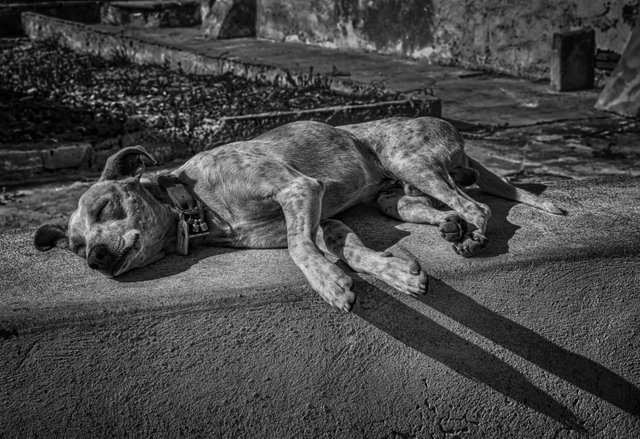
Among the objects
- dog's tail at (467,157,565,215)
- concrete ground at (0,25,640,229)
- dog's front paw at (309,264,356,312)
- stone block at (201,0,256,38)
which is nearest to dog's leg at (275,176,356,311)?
dog's front paw at (309,264,356,312)

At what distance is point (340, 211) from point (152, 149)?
152 inches

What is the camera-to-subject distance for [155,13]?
1798cm

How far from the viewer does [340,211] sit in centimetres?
423

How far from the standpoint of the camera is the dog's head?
3480 millimetres

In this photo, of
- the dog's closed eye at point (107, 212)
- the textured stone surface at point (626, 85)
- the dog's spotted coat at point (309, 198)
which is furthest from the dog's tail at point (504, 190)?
the textured stone surface at point (626, 85)

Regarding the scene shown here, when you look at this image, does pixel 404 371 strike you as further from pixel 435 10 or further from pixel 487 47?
pixel 435 10

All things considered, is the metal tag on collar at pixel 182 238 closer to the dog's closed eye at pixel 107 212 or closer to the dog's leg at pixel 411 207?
the dog's closed eye at pixel 107 212

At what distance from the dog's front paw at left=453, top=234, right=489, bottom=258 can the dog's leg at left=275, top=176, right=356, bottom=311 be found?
676mm

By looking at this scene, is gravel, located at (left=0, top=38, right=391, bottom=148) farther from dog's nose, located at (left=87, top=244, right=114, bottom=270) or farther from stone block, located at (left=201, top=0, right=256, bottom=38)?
dog's nose, located at (left=87, top=244, right=114, bottom=270)

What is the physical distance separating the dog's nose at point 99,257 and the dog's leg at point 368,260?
37.3 inches

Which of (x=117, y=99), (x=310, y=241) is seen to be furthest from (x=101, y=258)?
(x=117, y=99)

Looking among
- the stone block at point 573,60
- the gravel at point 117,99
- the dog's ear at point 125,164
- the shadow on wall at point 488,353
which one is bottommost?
the shadow on wall at point 488,353

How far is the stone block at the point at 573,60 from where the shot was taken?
9.55m

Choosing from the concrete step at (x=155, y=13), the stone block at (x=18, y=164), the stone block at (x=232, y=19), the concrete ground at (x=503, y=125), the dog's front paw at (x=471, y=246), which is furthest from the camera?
the concrete step at (x=155, y=13)
